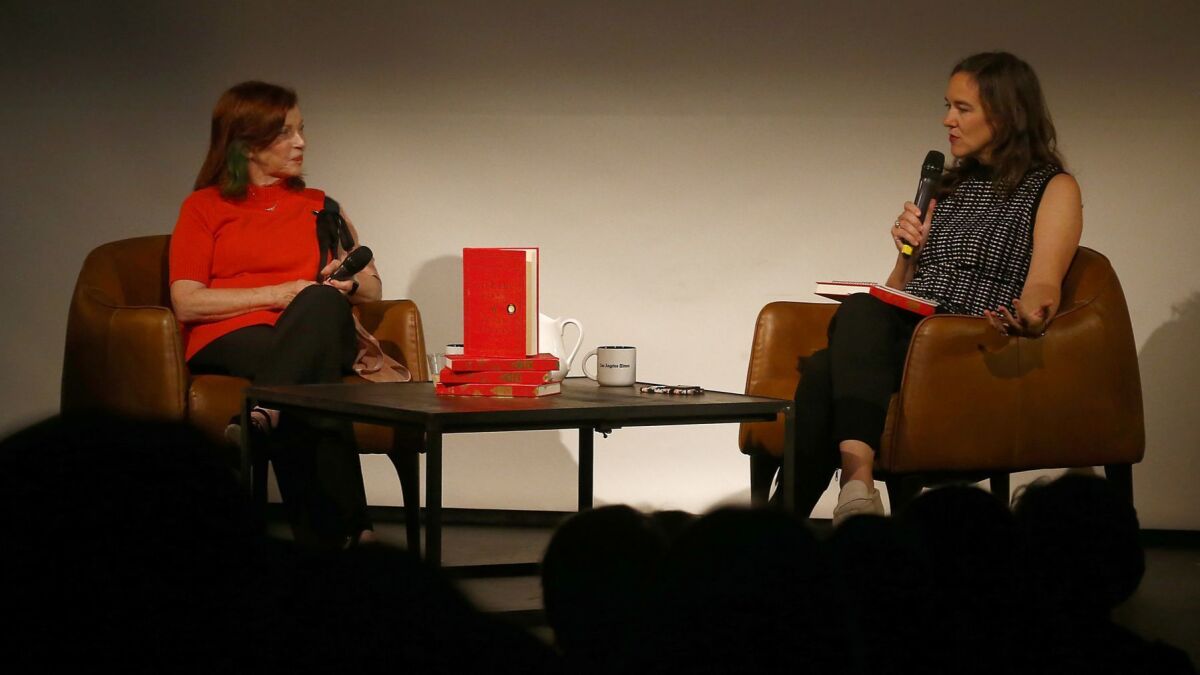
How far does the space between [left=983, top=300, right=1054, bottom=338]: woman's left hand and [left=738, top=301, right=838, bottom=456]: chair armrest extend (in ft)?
1.97

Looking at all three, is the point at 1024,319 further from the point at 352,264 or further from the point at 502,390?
the point at 352,264

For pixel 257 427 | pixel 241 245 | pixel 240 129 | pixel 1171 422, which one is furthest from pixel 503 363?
pixel 1171 422

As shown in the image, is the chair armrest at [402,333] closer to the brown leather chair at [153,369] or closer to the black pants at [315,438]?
the brown leather chair at [153,369]

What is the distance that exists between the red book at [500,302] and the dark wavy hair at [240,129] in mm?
1195

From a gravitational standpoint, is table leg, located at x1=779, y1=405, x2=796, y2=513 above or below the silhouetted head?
below

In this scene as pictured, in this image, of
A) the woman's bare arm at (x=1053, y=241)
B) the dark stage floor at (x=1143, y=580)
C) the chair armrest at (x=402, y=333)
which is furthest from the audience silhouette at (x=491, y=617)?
the chair armrest at (x=402, y=333)

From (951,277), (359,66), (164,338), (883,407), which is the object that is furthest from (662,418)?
(359,66)

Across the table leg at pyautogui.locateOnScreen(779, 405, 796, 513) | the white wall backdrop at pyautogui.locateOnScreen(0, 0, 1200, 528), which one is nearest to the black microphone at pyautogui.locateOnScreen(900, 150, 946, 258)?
the white wall backdrop at pyautogui.locateOnScreen(0, 0, 1200, 528)

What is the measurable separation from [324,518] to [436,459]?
0.94 metres

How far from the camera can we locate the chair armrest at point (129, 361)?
2.89 meters

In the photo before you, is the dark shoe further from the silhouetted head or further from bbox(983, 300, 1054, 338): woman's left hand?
the silhouetted head

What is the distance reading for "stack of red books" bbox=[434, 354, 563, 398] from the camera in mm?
2281

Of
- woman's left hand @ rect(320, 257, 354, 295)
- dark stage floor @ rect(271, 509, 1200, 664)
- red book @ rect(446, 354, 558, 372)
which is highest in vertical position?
woman's left hand @ rect(320, 257, 354, 295)

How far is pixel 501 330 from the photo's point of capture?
230 cm
